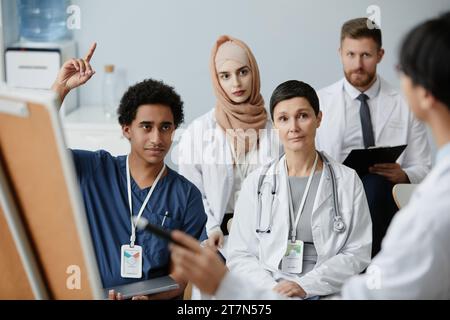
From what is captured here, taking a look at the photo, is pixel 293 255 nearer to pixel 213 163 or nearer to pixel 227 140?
pixel 213 163

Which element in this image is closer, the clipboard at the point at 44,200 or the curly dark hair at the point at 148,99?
the clipboard at the point at 44,200

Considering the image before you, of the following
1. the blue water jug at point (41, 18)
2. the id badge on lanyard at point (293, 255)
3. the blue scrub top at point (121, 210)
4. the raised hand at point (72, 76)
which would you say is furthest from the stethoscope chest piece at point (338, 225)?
the blue water jug at point (41, 18)

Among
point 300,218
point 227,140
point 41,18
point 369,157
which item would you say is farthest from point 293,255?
point 41,18

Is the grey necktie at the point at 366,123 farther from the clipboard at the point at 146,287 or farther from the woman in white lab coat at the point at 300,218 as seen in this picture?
the clipboard at the point at 146,287

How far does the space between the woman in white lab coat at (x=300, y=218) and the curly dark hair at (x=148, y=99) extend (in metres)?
0.39

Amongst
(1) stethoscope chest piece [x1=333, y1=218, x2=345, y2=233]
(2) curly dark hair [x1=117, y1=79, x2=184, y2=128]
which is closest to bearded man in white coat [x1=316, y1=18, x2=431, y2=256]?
(1) stethoscope chest piece [x1=333, y1=218, x2=345, y2=233]

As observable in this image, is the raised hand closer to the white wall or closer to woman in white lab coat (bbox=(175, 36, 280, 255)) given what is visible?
woman in white lab coat (bbox=(175, 36, 280, 255))

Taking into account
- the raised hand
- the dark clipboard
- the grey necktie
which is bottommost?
the dark clipboard

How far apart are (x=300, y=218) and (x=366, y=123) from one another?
120 cm

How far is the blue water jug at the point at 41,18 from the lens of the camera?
464 cm

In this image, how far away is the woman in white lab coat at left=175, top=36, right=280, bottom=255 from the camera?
3277mm

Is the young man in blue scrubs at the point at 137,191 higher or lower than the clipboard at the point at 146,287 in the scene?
higher

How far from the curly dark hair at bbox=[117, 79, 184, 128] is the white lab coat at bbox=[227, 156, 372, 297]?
0.40 metres
